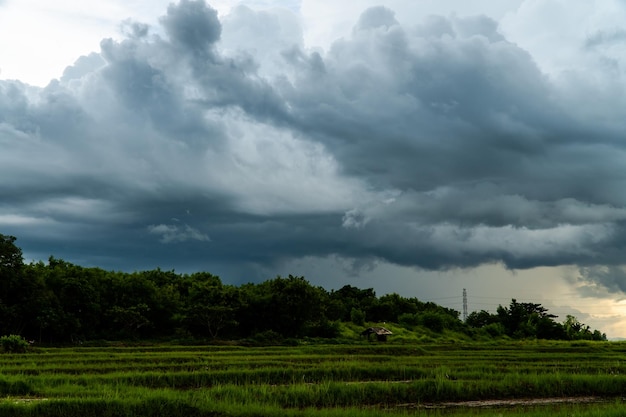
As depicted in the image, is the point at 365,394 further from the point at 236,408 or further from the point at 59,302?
the point at 59,302

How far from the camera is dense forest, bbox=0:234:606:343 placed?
170 feet

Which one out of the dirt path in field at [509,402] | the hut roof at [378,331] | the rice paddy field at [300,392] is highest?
the hut roof at [378,331]

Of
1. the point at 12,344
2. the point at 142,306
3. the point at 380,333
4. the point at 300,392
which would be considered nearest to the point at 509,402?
the point at 300,392

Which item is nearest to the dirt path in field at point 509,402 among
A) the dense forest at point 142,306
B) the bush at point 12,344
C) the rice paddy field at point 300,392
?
the rice paddy field at point 300,392

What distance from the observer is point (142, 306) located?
58.9m

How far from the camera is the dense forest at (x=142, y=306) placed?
5175 centimetres

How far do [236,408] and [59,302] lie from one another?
4360 cm

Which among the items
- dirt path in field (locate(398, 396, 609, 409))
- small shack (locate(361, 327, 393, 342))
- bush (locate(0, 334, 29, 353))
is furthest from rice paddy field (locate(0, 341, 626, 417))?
small shack (locate(361, 327, 393, 342))

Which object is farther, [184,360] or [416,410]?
[184,360]

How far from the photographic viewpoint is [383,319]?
90.8 meters

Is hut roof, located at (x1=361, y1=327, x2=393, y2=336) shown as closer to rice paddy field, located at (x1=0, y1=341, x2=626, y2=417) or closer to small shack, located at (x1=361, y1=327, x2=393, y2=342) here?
small shack, located at (x1=361, y1=327, x2=393, y2=342)

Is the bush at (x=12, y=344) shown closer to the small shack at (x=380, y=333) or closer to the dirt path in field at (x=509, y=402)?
the dirt path in field at (x=509, y=402)

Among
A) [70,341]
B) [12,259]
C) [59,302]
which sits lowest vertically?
[70,341]

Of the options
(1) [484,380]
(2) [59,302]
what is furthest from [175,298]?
(1) [484,380]
